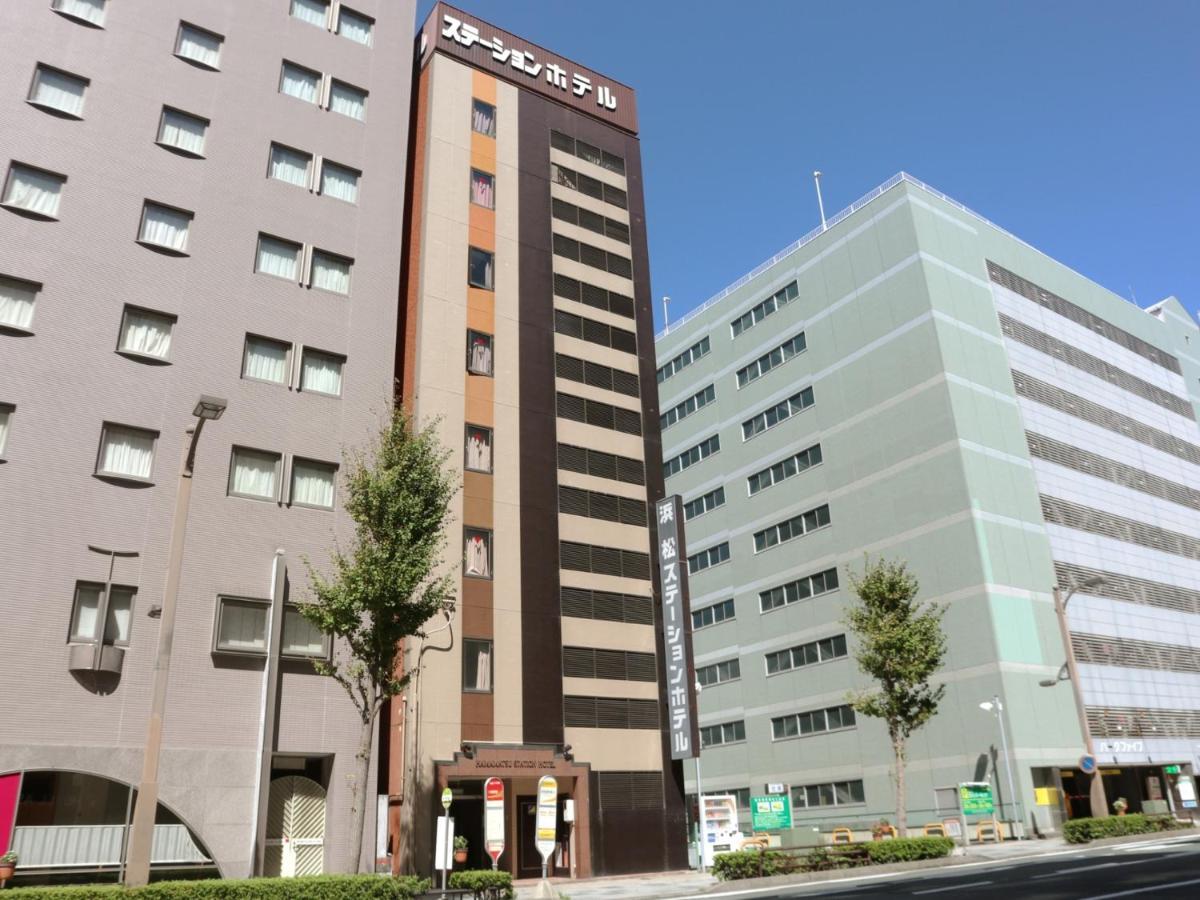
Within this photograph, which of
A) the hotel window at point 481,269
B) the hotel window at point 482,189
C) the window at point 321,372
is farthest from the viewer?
the hotel window at point 482,189

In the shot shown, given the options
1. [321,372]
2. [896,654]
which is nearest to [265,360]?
[321,372]

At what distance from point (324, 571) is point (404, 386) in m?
10.7

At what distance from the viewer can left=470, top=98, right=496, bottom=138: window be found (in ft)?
148

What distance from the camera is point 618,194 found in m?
49.2

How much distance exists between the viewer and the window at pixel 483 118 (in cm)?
4512

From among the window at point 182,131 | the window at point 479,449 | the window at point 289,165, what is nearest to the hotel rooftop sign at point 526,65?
the window at point 289,165

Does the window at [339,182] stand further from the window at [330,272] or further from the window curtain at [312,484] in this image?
the window curtain at [312,484]

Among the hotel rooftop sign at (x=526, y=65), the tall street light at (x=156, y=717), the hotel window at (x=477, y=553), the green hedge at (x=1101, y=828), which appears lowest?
the green hedge at (x=1101, y=828)

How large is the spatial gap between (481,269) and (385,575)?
69.2ft

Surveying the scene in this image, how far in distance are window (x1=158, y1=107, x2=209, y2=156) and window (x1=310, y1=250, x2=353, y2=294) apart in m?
5.46

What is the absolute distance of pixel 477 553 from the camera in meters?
37.0

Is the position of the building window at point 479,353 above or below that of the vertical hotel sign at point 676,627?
above

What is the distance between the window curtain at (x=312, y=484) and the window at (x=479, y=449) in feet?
24.2

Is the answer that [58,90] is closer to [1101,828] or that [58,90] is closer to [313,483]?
[313,483]
